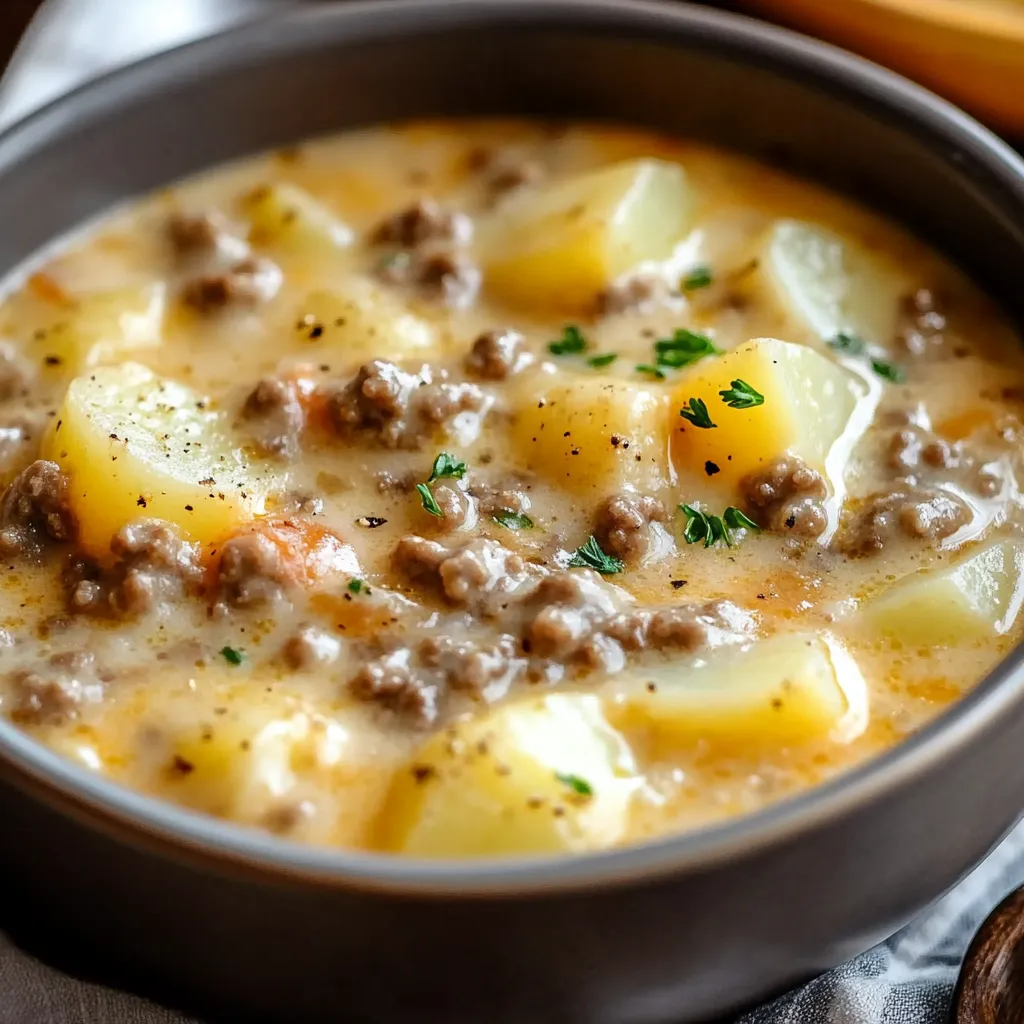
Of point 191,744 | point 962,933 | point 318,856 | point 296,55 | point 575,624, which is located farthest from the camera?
point 296,55

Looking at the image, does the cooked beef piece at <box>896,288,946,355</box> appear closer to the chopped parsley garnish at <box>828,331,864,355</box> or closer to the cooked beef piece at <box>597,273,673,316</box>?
the chopped parsley garnish at <box>828,331,864,355</box>

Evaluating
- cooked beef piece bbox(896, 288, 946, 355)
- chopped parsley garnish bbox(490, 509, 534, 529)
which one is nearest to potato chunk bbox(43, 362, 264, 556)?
chopped parsley garnish bbox(490, 509, 534, 529)

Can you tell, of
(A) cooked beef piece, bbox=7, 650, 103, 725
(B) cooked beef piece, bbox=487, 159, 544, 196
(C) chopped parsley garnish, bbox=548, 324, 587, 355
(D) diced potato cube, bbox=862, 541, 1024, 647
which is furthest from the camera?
(B) cooked beef piece, bbox=487, 159, 544, 196

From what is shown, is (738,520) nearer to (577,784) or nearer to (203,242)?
(577,784)

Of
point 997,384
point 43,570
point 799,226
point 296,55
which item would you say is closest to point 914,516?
point 997,384

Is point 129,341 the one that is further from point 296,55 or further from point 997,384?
point 997,384

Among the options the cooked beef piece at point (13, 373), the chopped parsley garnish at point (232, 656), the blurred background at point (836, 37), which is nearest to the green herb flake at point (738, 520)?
the chopped parsley garnish at point (232, 656)

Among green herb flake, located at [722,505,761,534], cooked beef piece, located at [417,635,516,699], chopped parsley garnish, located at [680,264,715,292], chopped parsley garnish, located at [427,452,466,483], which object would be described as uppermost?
chopped parsley garnish, located at [680,264,715,292]
